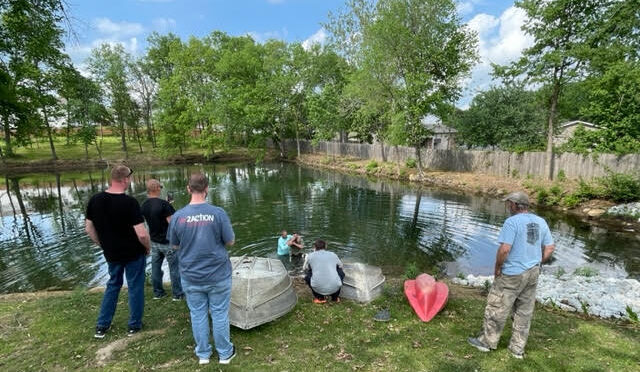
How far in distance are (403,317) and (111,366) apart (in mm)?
4248

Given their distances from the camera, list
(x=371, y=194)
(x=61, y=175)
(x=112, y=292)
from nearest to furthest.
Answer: (x=112, y=292), (x=371, y=194), (x=61, y=175)

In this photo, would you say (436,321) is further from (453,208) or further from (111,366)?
(453,208)

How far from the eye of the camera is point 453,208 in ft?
56.7

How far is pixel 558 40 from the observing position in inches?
670

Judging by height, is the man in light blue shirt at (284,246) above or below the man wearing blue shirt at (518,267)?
below

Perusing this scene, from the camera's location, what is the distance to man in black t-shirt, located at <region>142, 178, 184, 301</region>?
18.2 feet

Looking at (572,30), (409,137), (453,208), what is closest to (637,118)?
(572,30)

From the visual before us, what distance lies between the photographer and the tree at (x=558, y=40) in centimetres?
1612

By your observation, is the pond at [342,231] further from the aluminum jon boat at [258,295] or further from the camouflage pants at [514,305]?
the camouflage pants at [514,305]

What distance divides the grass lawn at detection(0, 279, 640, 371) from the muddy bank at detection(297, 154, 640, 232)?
11.0 m

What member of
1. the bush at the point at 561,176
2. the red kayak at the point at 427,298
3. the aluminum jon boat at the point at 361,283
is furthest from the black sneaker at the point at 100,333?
the bush at the point at 561,176

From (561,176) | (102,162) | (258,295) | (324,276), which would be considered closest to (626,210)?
(561,176)

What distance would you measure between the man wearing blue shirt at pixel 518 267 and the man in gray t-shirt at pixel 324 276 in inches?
106

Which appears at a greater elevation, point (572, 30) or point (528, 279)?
point (572, 30)
